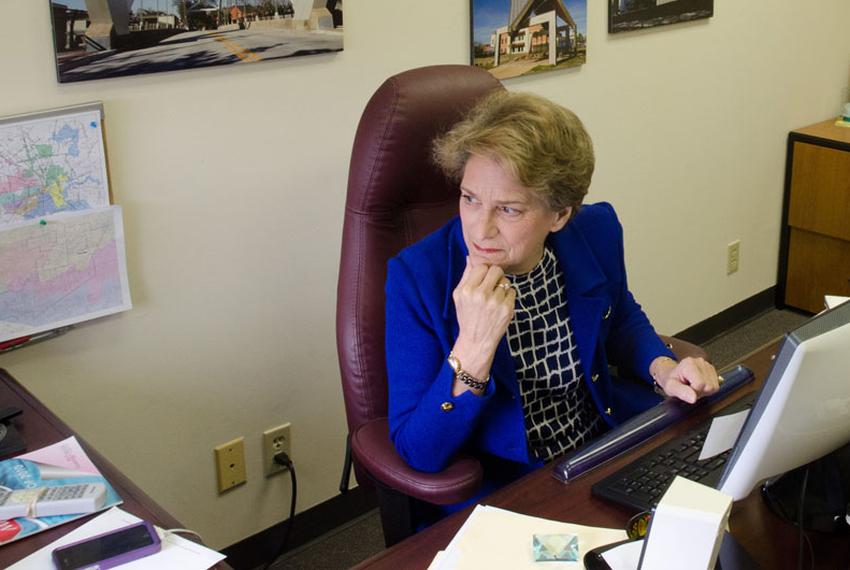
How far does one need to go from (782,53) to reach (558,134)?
225 centimetres

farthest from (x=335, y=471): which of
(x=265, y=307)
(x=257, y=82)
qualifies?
(x=257, y=82)

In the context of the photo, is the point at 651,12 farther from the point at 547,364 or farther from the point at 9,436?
the point at 9,436

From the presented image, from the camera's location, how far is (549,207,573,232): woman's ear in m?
1.66

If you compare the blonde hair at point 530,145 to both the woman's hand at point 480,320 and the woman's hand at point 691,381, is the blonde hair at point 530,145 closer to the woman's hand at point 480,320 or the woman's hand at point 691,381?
the woman's hand at point 480,320

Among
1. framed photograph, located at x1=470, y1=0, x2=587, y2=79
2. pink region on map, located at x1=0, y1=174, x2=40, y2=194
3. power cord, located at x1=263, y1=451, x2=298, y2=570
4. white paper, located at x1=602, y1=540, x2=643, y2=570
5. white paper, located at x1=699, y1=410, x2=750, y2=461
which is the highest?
framed photograph, located at x1=470, y1=0, x2=587, y2=79

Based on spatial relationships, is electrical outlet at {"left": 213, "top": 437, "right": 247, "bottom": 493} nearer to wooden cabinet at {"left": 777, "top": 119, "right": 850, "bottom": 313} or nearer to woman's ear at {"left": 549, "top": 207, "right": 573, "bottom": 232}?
woman's ear at {"left": 549, "top": 207, "right": 573, "bottom": 232}

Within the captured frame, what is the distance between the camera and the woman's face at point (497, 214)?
155 cm

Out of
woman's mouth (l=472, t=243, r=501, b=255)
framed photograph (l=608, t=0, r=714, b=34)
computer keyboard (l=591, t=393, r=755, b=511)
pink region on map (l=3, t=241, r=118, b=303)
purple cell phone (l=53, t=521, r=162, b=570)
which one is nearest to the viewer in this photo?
purple cell phone (l=53, t=521, r=162, b=570)

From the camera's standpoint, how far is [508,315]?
1.49 meters

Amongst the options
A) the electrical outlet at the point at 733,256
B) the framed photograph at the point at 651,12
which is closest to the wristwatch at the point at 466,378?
the framed photograph at the point at 651,12

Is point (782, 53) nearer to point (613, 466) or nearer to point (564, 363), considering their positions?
point (564, 363)

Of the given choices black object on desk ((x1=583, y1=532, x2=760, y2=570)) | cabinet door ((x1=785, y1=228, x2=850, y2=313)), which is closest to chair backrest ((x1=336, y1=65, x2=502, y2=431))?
black object on desk ((x1=583, y1=532, x2=760, y2=570))

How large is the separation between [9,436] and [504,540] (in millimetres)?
774

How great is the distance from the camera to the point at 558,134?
1575mm
